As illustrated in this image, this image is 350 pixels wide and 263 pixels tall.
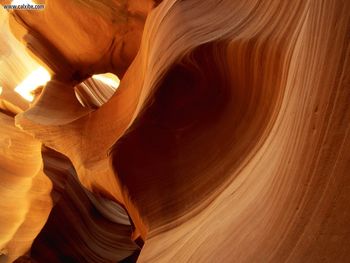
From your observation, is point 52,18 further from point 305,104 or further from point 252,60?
point 305,104

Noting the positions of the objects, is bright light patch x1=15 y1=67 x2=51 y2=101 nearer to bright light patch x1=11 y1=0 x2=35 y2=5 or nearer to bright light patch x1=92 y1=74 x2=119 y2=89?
bright light patch x1=92 y1=74 x2=119 y2=89

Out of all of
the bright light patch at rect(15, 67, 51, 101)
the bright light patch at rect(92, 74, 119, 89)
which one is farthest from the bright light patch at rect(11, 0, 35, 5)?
the bright light patch at rect(92, 74, 119, 89)

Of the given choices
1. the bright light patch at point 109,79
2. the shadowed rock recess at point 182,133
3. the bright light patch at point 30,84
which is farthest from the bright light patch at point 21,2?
the bright light patch at point 109,79

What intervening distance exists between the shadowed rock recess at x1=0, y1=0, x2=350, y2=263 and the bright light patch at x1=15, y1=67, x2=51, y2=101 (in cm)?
1

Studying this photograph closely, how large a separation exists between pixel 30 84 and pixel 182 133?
88.0 inches

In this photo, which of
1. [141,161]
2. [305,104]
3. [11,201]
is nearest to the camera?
[305,104]

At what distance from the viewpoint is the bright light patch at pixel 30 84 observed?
3560mm

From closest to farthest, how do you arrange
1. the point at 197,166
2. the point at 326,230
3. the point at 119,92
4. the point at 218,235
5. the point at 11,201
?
the point at 326,230
the point at 218,235
the point at 197,166
the point at 119,92
the point at 11,201

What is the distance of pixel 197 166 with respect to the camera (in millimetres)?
1686

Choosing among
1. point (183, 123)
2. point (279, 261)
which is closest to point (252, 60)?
point (183, 123)

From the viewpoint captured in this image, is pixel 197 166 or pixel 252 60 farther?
pixel 197 166

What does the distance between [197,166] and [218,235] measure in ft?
1.66

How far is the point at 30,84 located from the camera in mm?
3627

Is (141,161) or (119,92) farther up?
(119,92)
